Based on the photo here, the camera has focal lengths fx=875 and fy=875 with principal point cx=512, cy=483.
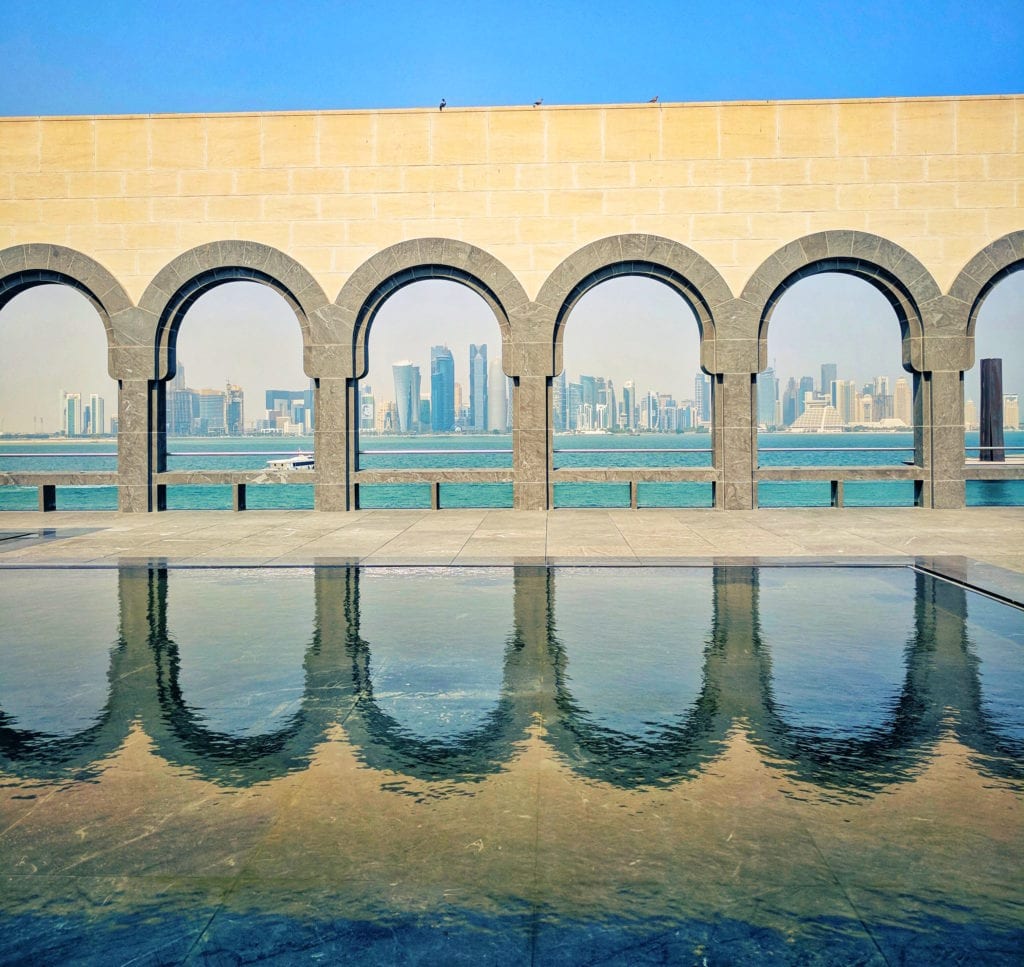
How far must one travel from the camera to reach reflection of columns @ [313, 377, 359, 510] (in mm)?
17656

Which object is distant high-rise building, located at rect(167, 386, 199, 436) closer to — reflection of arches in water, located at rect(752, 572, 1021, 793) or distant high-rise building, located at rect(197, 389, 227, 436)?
distant high-rise building, located at rect(197, 389, 227, 436)

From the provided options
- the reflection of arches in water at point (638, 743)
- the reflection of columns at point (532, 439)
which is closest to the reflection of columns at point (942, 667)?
the reflection of arches in water at point (638, 743)

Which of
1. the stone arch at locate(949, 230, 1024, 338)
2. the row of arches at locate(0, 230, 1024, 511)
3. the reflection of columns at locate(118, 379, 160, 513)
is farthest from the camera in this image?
the reflection of columns at locate(118, 379, 160, 513)

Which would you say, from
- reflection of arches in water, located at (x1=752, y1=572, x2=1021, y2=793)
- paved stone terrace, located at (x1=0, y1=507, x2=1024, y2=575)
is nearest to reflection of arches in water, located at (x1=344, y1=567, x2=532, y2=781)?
reflection of arches in water, located at (x1=752, y1=572, x2=1021, y2=793)

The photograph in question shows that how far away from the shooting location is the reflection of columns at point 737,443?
56.9 ft

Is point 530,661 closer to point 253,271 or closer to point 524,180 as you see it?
point 524,180

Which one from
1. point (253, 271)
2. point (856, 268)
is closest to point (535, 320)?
point (253, 271)

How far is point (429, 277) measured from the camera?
700 inches

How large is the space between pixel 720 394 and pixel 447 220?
6.48 meters

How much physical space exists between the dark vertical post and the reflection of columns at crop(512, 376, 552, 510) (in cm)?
3360

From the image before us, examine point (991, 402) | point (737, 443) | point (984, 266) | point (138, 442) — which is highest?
point (984, 266)

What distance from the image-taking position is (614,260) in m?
17.2

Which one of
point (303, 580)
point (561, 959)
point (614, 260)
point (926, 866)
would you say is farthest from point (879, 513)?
point (561, 959)

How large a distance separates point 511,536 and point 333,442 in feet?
20.2
